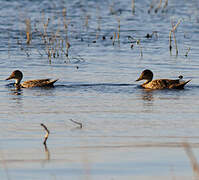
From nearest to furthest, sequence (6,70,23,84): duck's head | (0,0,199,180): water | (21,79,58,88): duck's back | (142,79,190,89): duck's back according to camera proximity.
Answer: (0,0,199,180): water → (142,79,190,89): duck's back → (21,79,58,88): duck's back → (6,70,23,84): duck's head

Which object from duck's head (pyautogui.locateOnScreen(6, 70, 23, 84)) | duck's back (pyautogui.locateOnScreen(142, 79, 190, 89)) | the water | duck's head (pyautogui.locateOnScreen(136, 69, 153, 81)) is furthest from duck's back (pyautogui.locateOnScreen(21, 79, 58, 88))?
duck's back (pyautogui.locateOnScreen(142, 79, 190, 89))

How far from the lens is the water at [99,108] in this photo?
7.23 meters

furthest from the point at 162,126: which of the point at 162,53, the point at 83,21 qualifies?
the point at 83,21

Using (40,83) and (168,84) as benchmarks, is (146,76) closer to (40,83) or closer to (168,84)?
(168,84)

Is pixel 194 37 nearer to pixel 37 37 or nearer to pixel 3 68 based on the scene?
pixel 37 37

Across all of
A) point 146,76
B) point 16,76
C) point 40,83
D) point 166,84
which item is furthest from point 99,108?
point 16,76

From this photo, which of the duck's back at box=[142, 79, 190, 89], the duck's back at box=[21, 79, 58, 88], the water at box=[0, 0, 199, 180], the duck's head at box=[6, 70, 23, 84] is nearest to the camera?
the water at box=[0, 0, 199, 180]

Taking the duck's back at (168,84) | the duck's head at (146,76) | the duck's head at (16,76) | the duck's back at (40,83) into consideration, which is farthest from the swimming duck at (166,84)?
the duck's head at (16,76)

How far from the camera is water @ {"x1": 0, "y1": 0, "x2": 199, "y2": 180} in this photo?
723 centimetres

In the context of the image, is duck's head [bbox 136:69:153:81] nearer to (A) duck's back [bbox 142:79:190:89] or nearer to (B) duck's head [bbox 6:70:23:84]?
(A) duck's back [bbox 142:79:190:89]

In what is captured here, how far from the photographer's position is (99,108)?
11.1m

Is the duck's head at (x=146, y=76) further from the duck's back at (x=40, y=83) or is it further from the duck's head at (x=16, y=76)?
the duck's head at (x=16, y=76)

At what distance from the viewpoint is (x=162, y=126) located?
9.40 m

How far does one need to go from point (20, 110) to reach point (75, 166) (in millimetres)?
3944
